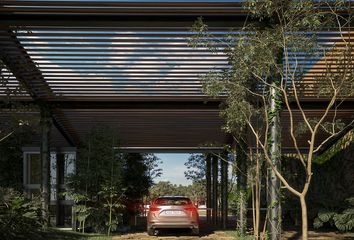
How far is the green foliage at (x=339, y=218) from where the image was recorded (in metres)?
13.9

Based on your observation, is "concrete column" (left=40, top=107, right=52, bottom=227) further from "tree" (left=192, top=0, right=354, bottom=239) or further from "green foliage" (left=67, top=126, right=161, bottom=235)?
"tree" (left=192, top=0, right=354, bottom=239)

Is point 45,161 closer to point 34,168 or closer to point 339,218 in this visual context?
point 34,168

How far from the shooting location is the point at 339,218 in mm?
14117

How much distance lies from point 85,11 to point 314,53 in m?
4.52

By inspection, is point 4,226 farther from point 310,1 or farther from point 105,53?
point 310,1

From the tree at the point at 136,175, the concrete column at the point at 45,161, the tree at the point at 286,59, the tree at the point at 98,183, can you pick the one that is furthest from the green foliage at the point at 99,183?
the tree at the point at 136,175

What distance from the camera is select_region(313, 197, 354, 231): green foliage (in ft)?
45.5

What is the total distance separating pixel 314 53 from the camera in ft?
24.7

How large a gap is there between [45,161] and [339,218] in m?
9.35


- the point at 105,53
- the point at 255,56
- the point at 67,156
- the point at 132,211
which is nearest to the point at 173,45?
the point at 105,53

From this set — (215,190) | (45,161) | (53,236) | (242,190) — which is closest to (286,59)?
(242,190)

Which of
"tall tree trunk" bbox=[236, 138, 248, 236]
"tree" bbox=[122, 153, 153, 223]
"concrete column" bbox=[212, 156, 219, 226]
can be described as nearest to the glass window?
"tree" bbox=[122, 153, 153, 223]

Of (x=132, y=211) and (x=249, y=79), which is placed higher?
(x=249, y=79)

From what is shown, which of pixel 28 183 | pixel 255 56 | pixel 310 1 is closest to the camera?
pixel 310 1
